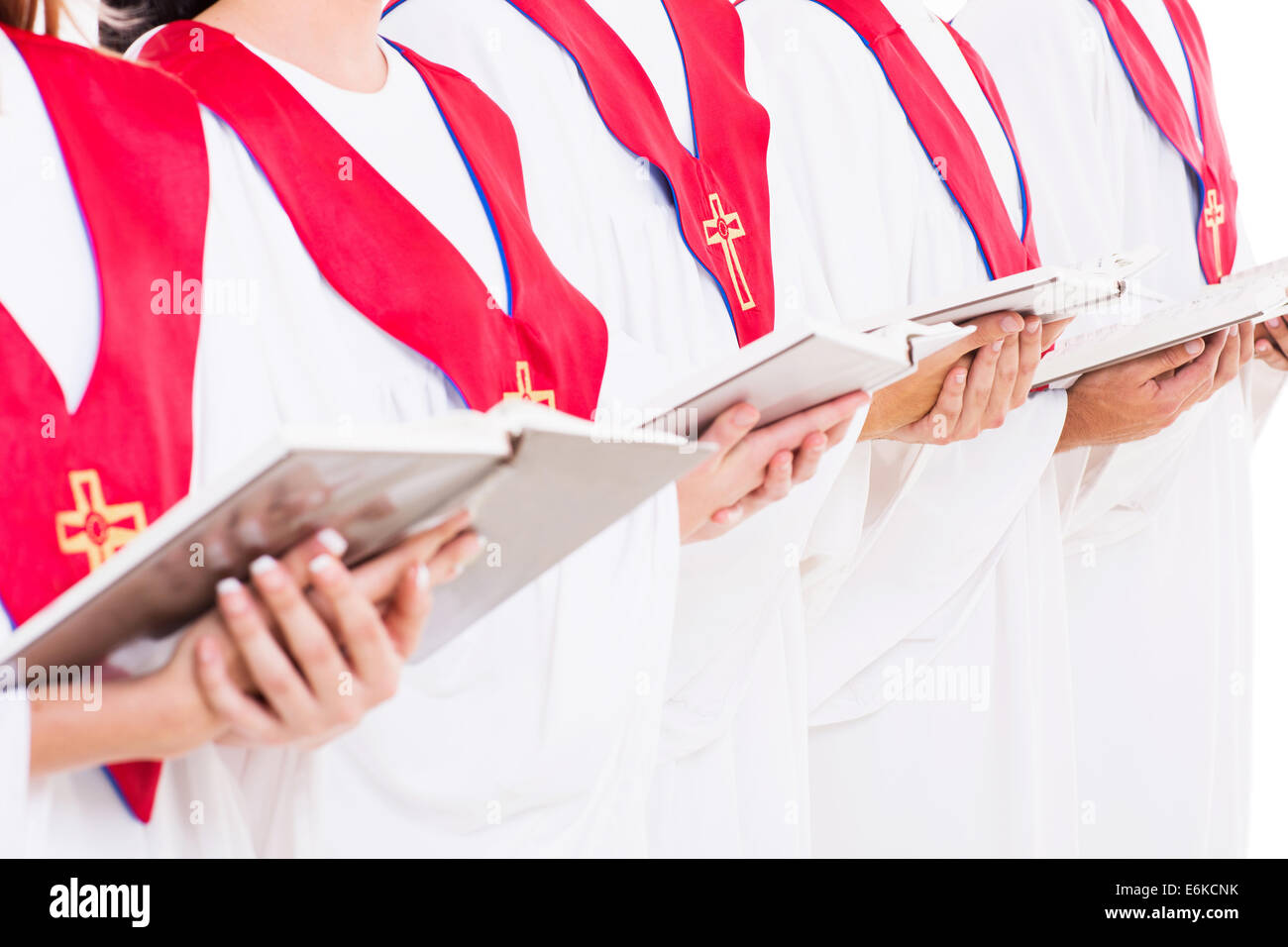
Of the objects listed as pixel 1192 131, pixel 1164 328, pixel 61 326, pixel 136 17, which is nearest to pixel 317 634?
pixel 61 326

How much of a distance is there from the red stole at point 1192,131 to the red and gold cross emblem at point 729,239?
1.07m

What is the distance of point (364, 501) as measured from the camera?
93cm

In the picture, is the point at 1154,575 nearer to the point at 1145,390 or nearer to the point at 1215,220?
the point at 1145,390

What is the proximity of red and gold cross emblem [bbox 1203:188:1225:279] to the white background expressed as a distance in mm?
1278

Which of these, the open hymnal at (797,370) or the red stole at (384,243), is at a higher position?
the red stole at (384,243)

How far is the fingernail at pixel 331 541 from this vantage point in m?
0.94

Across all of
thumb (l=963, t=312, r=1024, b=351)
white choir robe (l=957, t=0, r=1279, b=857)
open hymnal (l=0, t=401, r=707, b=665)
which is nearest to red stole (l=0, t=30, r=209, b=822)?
open hymnal (l=0, t=401, r=707, b=665)

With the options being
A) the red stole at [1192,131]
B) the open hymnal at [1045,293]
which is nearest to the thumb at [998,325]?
the open hymnal at [1045,293]

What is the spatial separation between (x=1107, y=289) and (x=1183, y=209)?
1.14 m

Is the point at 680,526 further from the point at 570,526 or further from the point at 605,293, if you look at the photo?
the point at 570,526

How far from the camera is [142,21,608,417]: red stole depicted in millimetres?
1356

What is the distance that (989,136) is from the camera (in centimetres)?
244

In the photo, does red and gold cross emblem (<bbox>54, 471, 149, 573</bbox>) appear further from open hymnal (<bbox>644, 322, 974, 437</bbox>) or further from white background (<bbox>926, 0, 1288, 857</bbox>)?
white background (<bbox>926, 0, 1288, 857</bbox>)

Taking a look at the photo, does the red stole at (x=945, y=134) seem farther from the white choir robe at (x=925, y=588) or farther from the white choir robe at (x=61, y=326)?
the white choir robe at (x=61, y=326)
